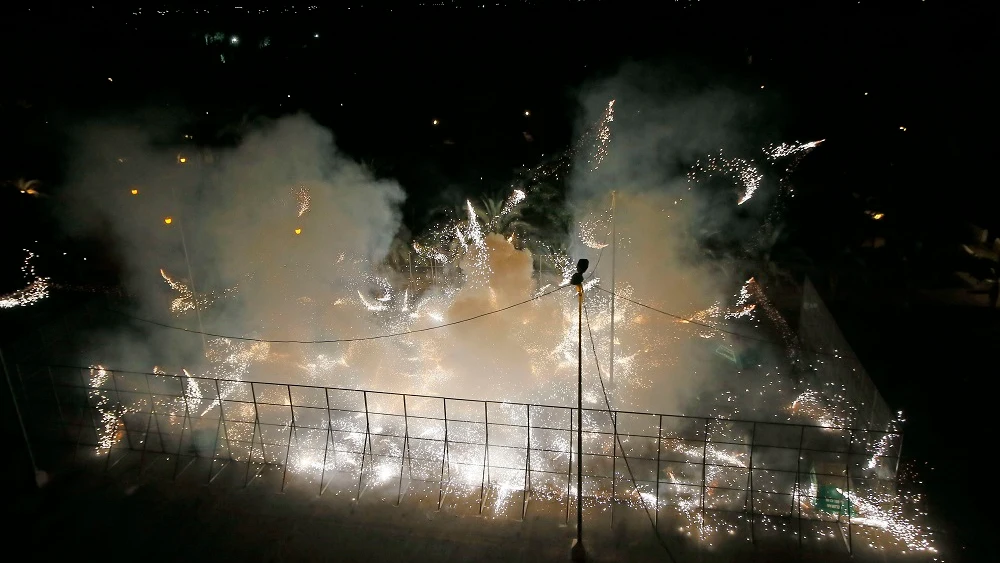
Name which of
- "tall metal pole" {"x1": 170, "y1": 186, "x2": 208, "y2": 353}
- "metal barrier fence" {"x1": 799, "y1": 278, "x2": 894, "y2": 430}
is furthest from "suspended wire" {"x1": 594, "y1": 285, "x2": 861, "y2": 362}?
"tall metal pole" {"x1": 170, "y1": 186, "x2": 208, "y2": 353}

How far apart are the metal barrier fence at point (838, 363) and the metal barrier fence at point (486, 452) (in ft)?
1.29

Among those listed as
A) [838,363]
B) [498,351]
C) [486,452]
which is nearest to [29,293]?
[498,351]

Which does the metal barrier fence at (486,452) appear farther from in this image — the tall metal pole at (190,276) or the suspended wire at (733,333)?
the tall metal pole at (190,276)

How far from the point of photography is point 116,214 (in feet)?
52.5

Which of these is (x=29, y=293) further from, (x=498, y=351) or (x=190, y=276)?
(x=498, y=351)

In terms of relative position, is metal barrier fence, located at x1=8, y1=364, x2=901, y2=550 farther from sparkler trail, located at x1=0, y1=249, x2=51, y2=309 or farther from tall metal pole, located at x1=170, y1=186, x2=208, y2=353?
sparkler trail, located at x1=0, y1=249, x2=51, y2=309

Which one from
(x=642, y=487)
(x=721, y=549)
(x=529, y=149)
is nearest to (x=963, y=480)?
(x=721, y=549)

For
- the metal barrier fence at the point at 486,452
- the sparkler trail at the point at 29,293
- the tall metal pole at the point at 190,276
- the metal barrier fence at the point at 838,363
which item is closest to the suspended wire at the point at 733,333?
the metal barrier fence at the point at 838,363

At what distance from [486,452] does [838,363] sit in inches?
293

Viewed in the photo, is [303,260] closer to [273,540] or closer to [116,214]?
[116,214]

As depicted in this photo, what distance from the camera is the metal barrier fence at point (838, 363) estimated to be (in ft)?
33.6

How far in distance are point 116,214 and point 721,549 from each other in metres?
16.2

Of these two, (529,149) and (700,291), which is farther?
(529,149)

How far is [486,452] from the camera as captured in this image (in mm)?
9117
